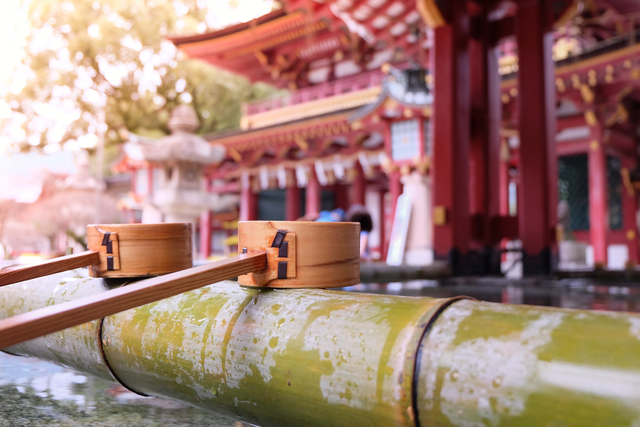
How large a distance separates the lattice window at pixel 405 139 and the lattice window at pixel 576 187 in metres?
2.91

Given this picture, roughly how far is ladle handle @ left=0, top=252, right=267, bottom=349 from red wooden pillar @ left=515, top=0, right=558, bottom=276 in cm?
420

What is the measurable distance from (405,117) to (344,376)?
26.1 feet

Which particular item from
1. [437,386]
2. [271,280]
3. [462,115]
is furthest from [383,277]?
[437,386]

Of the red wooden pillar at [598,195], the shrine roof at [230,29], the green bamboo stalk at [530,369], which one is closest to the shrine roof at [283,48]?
the shrine roof at [230,29]

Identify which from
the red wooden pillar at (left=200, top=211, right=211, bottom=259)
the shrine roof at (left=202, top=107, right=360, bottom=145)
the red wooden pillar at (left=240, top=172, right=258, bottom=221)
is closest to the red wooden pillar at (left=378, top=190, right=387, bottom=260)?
the red wooden pillar at (left=240, top=172, right=258, bottom=221)

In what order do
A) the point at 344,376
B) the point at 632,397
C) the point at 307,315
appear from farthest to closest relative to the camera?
the point at 307,315
the point at 344,376
the point at 632,397

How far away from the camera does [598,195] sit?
8039 millimetres

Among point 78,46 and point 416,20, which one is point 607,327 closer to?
point 416,20

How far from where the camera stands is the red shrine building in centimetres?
479

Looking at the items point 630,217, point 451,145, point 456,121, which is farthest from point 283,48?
point 451,145

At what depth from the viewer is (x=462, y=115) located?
4.84 meters

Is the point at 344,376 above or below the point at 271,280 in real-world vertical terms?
below

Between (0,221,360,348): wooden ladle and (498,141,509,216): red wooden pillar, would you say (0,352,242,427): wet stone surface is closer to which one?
(0,221,360,348): wooden ladle

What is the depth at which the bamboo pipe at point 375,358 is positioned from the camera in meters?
0.64
